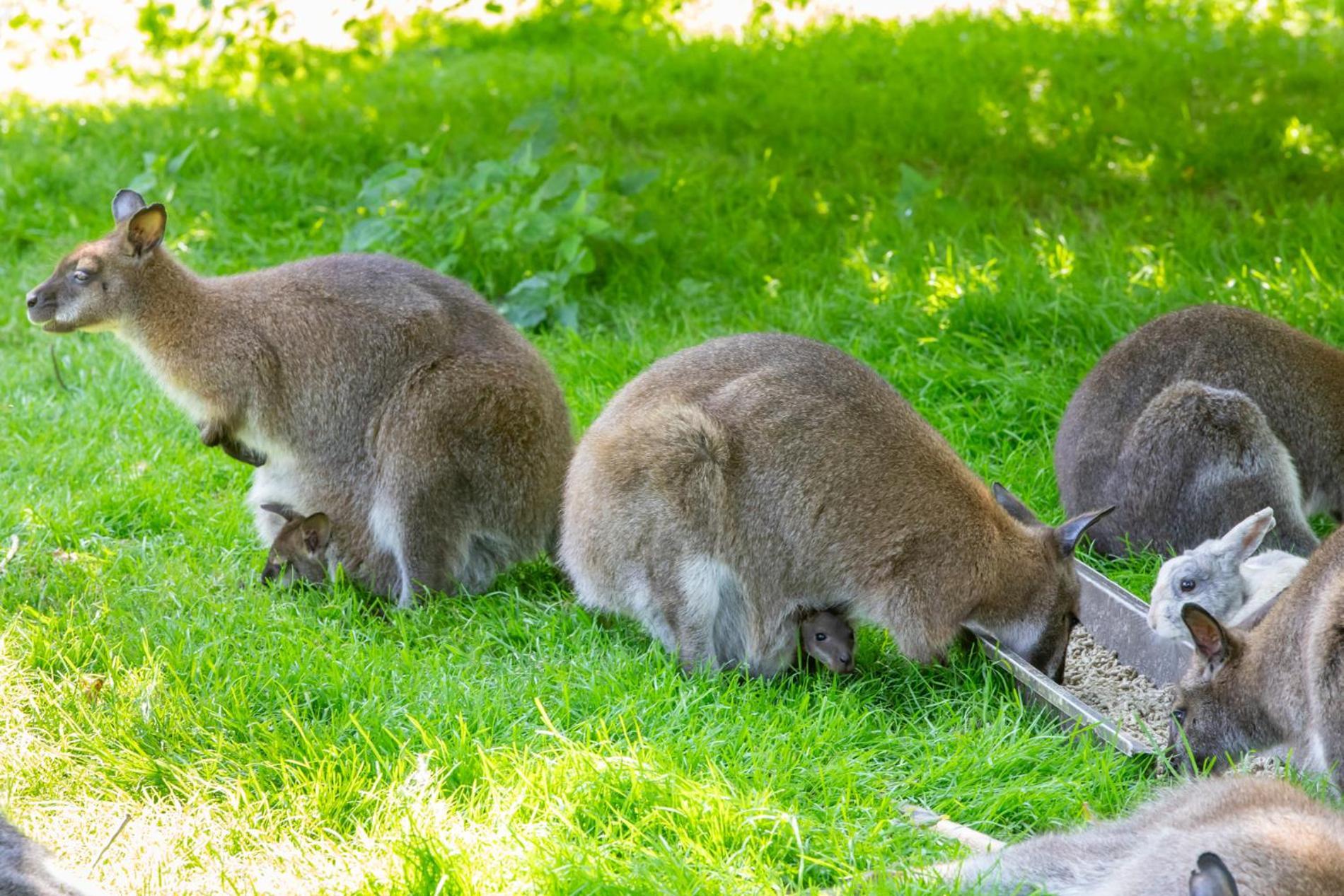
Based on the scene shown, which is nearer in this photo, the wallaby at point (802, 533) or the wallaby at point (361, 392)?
the wallaby at point (802, 533)

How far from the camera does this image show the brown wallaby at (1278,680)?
3711mm

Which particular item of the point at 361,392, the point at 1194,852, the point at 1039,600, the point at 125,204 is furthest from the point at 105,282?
the point at 1194,852

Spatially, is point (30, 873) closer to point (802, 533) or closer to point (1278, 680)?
point (802, 533)

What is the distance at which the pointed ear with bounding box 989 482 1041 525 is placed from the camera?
16.4ft

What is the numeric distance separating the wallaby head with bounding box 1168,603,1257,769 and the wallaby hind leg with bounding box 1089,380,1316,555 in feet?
4.96

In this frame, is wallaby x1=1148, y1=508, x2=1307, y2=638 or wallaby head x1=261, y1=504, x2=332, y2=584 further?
wallaby head x1=261, y1=504, x2=332, y2=584

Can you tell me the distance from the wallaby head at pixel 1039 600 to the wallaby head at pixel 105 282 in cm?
331

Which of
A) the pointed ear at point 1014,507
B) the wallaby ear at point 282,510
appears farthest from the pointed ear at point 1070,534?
the wallaby ear at point 282,510

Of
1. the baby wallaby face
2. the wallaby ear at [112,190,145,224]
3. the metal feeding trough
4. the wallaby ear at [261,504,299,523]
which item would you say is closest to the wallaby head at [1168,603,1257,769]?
the metal feeding trough

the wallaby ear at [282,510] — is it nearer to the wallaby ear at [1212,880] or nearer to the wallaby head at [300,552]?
the wallaby head at [300,552]

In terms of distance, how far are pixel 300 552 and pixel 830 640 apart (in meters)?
1.97

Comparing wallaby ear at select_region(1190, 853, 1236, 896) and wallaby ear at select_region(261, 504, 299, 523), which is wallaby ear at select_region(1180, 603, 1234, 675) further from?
wallaby ear at select_region(261, 504, 299, 523)

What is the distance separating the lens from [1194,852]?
3.09 metres

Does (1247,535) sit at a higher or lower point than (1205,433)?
lower
